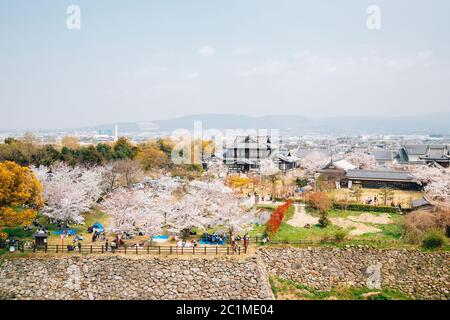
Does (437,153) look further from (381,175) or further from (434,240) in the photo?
(434,240)

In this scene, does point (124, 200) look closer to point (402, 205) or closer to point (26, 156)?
point (26, 156)

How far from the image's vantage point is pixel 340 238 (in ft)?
55.2

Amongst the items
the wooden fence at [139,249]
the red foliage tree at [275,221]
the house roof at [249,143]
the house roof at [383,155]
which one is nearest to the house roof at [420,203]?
the red foliage tree at [275,221]

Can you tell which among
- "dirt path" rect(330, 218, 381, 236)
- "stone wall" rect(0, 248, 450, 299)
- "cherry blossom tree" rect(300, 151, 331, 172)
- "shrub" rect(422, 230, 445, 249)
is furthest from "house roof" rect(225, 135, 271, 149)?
"shrub" rect(422, 230, 445, 249)

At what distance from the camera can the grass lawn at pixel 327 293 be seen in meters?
14.5

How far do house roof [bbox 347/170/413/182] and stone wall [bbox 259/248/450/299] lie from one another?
1341 centimetres

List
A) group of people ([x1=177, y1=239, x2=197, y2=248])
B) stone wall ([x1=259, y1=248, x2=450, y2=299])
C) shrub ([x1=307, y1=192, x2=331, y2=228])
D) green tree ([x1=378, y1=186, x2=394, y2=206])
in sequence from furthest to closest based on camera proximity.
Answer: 1. green tree ([x1=378, y1=186, x2=394, y2=206])
2. shrub ([x1=307, y1=192, x2=331, y2=228])
3. group of people ([x1=177, y1=239, x2=197, y2=248])
4. stone wall ([x1=259, y1=248, x2=450, y2=299])

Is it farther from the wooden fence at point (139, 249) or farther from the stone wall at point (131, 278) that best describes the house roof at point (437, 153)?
the stone wall at point (131, 278)

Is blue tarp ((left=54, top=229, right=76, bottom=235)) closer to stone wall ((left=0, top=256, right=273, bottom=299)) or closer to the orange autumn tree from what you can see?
the orange autumn tree

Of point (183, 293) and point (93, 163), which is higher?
point (93, 163)

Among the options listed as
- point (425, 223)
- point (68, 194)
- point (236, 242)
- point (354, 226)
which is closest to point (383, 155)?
point (354, 226)

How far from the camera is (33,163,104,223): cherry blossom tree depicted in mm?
18875
